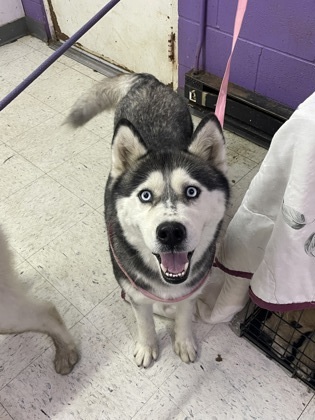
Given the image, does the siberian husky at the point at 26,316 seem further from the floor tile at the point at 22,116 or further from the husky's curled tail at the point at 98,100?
the floor tile at the point at 22,116

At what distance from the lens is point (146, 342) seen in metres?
1.70

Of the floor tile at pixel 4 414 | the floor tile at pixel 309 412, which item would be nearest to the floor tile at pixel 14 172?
the floor tile at pixel 4 414

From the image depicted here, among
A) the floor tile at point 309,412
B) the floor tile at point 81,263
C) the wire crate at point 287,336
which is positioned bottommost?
the floor tile at point 81,263

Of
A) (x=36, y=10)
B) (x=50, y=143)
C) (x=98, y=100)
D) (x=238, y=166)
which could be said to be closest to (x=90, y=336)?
(x=98, y=100)

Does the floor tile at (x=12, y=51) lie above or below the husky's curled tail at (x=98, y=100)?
below

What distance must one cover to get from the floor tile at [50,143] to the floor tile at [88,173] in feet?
0.20

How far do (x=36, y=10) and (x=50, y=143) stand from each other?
179 centimetres

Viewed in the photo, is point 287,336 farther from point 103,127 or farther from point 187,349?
point 103,127

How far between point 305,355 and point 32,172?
6.56 ft

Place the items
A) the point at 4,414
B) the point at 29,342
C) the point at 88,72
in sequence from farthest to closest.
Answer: the point at 88,72 < the point at 29,342 < the point at 4,414

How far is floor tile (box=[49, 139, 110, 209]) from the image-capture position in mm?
2451

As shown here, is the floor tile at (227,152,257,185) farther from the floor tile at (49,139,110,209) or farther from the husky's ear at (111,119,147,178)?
the husky's ear at (111,119,147,178)

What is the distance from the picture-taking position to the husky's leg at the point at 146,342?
1647mm

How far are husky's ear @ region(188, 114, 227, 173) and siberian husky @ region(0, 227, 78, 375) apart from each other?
80 cm
